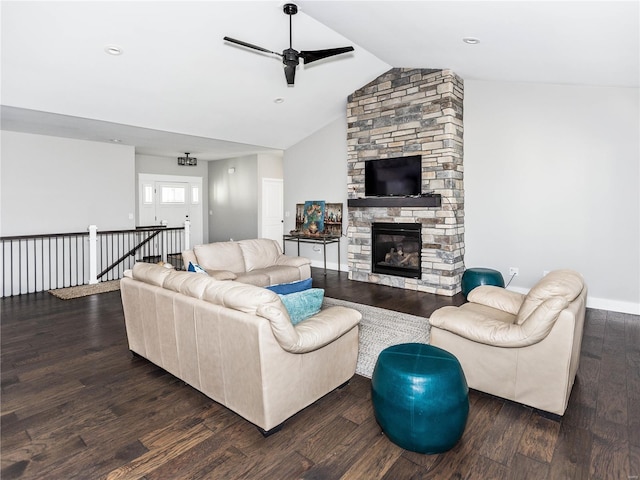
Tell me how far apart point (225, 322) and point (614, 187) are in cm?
499

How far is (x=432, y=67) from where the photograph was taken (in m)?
5.51

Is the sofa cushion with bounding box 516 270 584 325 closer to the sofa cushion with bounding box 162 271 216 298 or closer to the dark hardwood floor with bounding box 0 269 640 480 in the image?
the dark hardwood floor with bounding box 0 269 640 480

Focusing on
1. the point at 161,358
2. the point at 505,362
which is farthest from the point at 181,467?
the point at 505,362

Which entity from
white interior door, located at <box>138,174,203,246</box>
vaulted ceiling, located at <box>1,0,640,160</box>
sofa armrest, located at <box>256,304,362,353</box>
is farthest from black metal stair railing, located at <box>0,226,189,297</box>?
sofa armrest, located at <box>256,304,362,353</box>

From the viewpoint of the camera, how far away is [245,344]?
225cm

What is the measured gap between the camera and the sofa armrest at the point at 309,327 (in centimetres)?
218

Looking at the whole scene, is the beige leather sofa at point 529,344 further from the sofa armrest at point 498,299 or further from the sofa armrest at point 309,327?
the sofa armrest at point 309,327

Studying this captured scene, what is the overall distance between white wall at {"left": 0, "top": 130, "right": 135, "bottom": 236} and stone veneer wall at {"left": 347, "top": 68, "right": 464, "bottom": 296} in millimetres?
4943

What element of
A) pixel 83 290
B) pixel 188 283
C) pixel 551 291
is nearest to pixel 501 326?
pixel 551 291

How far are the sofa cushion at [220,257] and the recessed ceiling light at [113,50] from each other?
2.45m

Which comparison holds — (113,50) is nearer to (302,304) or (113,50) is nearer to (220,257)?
(220,257)

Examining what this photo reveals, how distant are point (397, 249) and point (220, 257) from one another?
2.92 m

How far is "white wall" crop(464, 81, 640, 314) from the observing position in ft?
15.3

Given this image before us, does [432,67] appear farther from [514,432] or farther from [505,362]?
[514,432]
